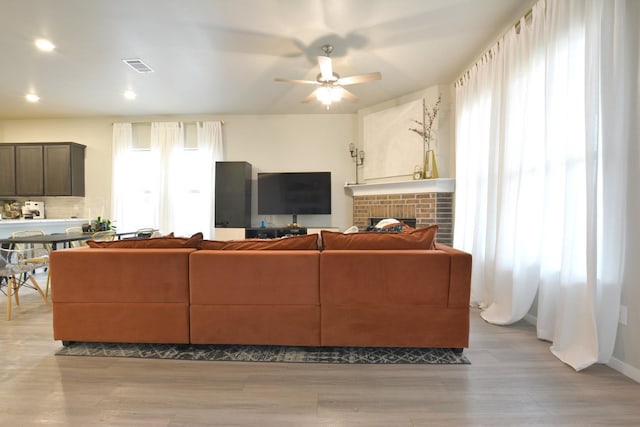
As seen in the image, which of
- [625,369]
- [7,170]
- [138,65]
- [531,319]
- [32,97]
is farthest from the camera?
[7,170]

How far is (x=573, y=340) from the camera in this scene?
6.43 ft

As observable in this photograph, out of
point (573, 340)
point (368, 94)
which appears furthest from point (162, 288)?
point (368, 94)

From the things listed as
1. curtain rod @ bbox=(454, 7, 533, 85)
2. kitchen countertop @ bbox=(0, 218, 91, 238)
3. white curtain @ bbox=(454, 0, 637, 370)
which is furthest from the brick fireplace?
kitchen countertop @ bbox=(0, 218, 91, 238)

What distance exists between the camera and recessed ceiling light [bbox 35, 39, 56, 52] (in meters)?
3.09

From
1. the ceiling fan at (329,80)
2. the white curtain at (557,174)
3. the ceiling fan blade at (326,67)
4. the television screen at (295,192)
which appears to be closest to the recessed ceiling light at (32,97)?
the television screen at (295,192)

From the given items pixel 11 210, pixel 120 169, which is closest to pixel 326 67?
pixel 120 169

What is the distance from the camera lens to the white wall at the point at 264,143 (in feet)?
18.2

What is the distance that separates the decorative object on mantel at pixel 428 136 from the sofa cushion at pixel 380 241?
90.1 inches

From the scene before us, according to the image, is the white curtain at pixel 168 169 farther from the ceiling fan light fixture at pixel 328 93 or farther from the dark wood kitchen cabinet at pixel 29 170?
the ceiling fan light fixture at pixel 328 93

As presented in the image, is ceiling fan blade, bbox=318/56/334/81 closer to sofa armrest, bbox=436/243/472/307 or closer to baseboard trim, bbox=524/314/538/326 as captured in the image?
sofa armrest, bbox=436/243/472/307

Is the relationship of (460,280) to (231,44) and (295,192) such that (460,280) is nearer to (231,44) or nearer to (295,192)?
(231,44)

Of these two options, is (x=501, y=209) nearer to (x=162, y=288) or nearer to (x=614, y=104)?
(x=614, y=104)

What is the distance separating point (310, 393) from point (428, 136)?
3836 millimetres

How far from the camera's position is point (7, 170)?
536cm
